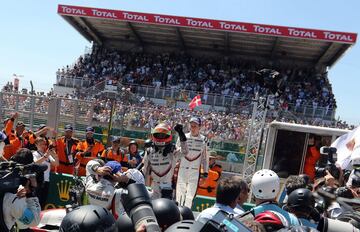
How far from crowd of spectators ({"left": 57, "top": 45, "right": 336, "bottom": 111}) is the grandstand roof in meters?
0.78

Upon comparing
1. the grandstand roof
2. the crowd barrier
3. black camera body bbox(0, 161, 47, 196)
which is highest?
the grandstand roof

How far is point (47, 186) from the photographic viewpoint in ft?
25.6

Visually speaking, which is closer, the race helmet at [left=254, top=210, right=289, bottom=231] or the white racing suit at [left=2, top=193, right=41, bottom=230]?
the race helmet at [left=254, top=210, right=289, bottom=231]

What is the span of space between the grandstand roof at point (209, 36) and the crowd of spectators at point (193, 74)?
0.78m

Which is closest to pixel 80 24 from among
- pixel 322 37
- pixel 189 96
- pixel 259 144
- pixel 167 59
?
pixel 167 59

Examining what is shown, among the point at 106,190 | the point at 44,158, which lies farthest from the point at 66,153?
the point at 106,190

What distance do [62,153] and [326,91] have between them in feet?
65.2

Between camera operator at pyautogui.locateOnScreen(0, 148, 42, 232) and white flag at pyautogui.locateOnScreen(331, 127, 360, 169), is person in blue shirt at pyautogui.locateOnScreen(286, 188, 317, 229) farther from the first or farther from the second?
white flag at pyautogui.locateOnScreen(331, 127, 360, 169)

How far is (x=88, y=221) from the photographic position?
2.10 metres

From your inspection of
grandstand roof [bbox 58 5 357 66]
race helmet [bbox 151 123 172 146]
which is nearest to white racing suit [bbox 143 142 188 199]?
race helmet [bbox 151 123 172 146]

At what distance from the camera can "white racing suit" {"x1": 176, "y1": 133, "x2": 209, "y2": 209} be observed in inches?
302

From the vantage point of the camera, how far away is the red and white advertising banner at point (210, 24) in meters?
23.2

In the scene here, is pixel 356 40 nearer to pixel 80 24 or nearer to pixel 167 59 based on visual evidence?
pixel 167 59

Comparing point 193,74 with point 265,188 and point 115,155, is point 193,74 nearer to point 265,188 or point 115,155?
point 115,155
